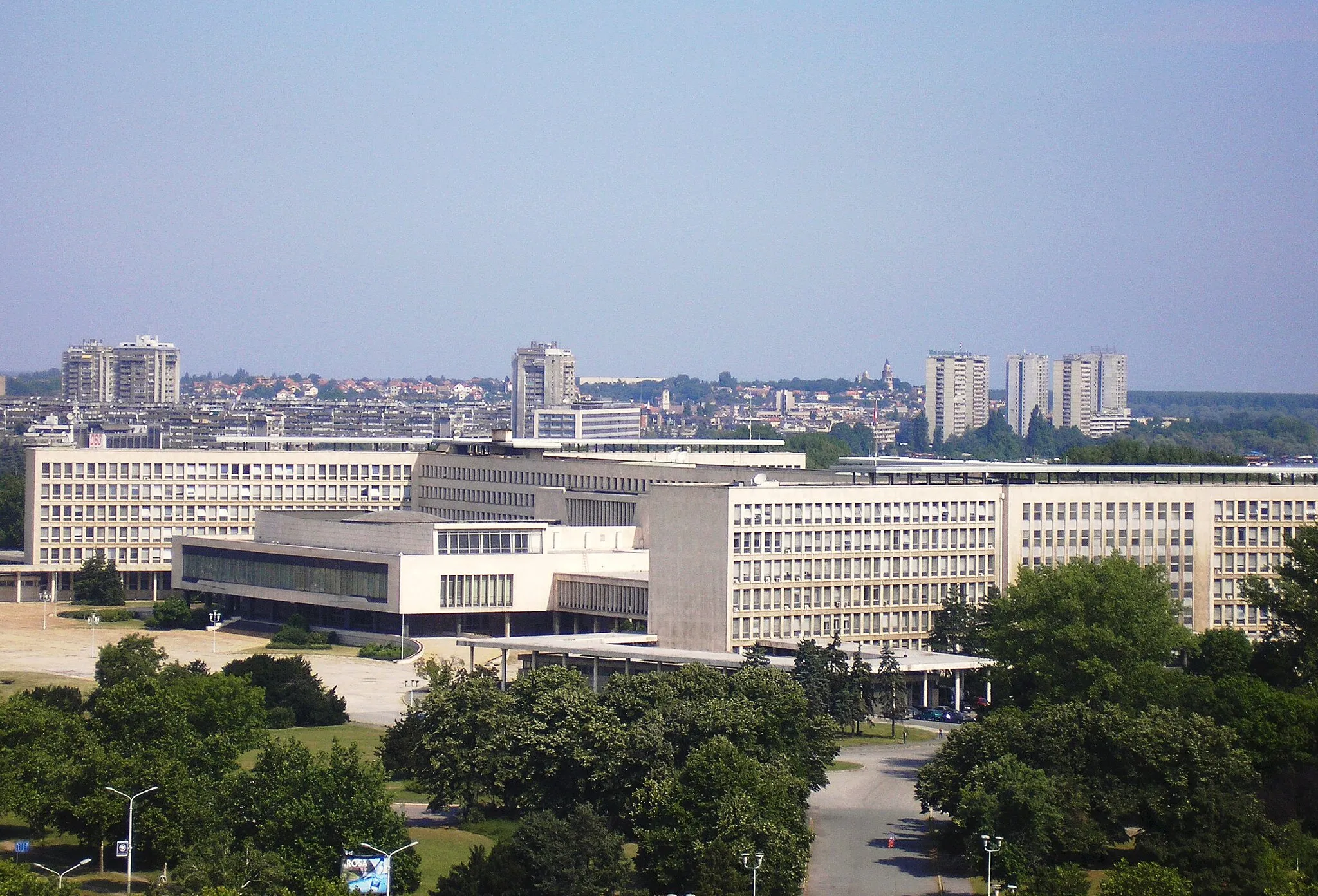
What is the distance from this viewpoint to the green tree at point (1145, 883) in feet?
183

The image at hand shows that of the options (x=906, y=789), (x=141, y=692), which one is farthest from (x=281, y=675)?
(x=906, y=789)

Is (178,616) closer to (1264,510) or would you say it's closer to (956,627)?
(956,627)

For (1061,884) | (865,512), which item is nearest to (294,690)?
(865,512)

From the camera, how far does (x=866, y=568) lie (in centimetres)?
11706

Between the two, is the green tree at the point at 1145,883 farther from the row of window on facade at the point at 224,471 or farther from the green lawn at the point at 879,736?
the row of window on facade at the point at 224,471

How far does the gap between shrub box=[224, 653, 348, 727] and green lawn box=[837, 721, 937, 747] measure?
23198 millimetres

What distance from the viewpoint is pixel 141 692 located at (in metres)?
75.4

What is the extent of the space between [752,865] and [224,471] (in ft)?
359

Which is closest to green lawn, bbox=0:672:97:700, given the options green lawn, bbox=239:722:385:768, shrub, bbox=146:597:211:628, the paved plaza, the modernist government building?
the paved plaza

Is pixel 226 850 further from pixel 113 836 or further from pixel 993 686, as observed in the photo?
pixel 993 686

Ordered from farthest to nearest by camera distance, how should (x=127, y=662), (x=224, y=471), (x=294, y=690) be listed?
(x=224, y=471), (x=294, y=690), (x=127, y=662)

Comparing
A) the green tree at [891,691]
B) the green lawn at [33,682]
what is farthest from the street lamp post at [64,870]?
the green tree at [891,691]

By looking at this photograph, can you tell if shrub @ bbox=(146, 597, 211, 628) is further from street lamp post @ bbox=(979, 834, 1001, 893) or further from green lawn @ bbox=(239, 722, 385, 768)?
street lamp post @ bbox=(979, 834, 1001, 893)

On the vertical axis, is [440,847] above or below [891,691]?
below
